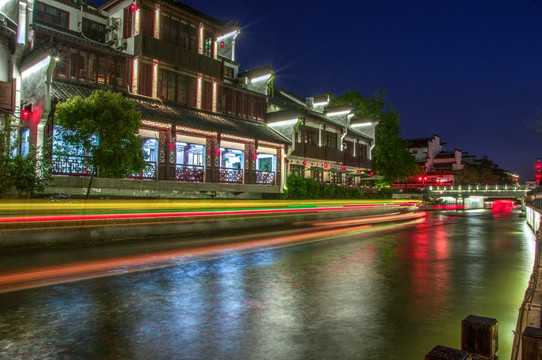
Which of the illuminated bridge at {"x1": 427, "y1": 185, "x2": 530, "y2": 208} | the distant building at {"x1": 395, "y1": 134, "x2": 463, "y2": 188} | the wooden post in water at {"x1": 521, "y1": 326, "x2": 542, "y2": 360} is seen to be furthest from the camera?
the distant building at {"x1": 395, "y1": 134, "x2": 463, "y2": 188}

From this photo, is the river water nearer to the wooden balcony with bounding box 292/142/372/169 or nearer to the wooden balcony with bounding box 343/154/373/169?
the wooden balcony with bounding box 292/142/372/169

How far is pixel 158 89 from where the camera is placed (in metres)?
26.0

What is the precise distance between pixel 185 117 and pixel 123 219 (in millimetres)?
10680

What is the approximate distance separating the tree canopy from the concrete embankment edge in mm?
31349

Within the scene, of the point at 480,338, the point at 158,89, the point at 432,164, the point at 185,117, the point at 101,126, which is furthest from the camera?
the point at 432,164

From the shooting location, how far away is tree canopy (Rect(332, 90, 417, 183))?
5147 centimetres

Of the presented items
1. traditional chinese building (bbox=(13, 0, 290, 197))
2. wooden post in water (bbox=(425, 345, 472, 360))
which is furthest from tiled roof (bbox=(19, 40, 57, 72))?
wooden post in water (bbox=(425, 345, 472, 360))

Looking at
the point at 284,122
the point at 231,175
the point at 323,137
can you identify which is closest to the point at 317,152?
the point at 323,137

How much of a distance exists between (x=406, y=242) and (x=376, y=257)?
434 centimetres

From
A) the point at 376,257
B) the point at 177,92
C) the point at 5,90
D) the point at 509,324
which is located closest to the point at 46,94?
the point at 5,90

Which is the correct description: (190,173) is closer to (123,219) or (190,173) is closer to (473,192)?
(123,219)

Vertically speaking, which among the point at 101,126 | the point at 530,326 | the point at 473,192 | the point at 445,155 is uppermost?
the point at 445,155

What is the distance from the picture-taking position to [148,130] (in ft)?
77.9

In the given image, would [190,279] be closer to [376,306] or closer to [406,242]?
[376,306]
